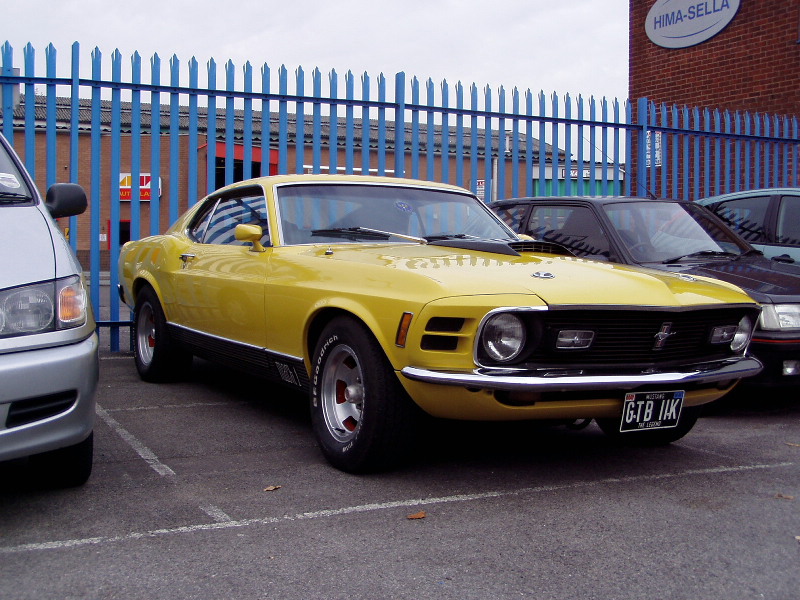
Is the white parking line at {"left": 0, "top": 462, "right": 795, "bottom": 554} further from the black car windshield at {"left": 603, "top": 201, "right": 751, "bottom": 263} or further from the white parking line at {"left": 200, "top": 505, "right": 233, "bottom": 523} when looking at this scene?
the black car windshield at {"left": 603, "top": 201, "right": 751, "bottom": 263}

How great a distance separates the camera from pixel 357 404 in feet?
13.4

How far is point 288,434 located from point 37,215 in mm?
1878

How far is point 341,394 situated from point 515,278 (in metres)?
1.05

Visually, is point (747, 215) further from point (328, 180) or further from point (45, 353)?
point (45, 353)

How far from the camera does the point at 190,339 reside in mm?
5816

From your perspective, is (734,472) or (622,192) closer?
(734,472)

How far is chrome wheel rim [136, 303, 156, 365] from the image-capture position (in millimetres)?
6598

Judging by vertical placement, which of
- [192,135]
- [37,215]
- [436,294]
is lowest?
[436,294]

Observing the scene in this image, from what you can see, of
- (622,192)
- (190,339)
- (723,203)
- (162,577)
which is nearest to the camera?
(162,577)

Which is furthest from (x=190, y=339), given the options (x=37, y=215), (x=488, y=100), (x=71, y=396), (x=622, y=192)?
(x=622, y=192)

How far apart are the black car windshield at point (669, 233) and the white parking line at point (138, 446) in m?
3.54

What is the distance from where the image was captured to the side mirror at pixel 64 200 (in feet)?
14.7

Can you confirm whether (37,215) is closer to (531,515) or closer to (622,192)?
(531,515)

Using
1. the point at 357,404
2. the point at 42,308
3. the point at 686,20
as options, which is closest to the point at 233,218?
the point at 357,404
